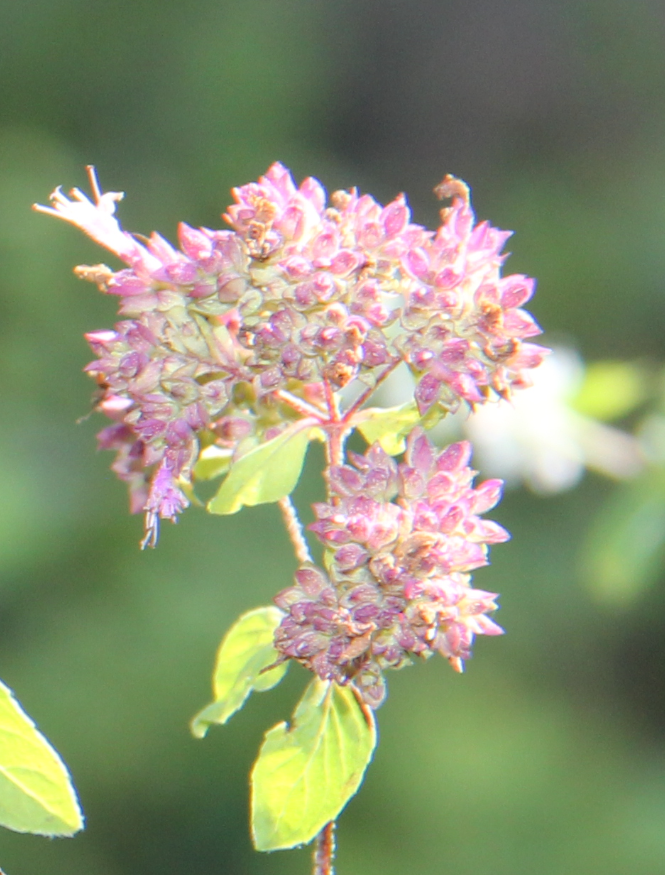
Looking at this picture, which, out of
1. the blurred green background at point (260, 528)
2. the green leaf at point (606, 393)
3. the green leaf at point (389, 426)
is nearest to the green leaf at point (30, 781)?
the green leaf at point (389, 426)

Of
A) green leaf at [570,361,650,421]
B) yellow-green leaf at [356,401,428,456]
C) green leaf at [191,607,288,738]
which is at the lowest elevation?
green leaf at [191,607,288,738]

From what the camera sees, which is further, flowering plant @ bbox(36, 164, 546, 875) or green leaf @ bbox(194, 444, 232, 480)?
green leaf @ bbox(194, 444, 232, 480)

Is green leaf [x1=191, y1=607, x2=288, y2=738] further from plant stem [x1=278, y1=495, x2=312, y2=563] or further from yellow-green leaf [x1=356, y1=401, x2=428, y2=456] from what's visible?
yellow-green leaf [x1=356, y1=401, x2=428, y2=456]

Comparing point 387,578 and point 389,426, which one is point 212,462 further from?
point 387,578

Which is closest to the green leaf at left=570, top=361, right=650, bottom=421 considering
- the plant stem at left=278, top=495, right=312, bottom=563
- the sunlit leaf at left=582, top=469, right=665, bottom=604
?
the sunlit leaf at left=582, top=469, right=665, bottom=604

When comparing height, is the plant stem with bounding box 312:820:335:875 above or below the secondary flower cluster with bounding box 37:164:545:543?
below

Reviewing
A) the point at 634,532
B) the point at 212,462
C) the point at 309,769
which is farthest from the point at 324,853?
the point at 634,532

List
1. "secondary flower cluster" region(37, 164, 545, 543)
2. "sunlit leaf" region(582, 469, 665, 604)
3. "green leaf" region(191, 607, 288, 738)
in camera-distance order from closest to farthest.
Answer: "secondary flower cluster" region(37, 164, 545, 543) → "green leaf" region(191, 607, 288, 738) → "sunlit leaf" region(582, 469, 665, 604)

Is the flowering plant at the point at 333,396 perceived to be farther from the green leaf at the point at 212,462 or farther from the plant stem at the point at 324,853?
the green leaf at the point at 212,462
